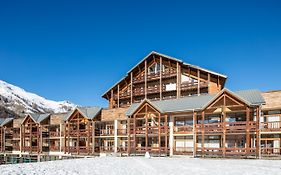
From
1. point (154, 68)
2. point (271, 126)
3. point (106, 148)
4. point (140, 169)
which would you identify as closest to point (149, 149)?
point (106, 148)

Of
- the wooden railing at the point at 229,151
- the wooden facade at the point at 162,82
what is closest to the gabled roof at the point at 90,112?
the wooden facade at the point at 162,82

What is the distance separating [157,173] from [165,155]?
17.9m

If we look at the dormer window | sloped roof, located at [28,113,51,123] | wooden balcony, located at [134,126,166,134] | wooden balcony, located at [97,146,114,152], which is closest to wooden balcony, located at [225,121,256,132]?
wooden balcony, located at [134,126,166,134]

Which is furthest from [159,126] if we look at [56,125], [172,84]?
[56,125]

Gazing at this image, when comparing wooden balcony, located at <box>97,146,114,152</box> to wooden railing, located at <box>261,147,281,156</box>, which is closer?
wooden railing, located at <box>261,147,281,156</box>

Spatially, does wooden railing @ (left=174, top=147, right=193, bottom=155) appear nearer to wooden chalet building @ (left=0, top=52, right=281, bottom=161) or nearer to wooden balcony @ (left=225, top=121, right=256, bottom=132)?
wooden chalet building @ (left=0, top=52, right=281, bottom=161)

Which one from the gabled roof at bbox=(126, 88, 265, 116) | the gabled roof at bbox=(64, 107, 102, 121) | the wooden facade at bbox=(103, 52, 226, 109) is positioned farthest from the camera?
the wooden facade at bbox=(103, 52, 226, 109)

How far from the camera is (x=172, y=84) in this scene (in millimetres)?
49250

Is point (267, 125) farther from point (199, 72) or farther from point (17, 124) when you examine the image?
point (17, 124)

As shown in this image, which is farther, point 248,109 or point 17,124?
point 17,124

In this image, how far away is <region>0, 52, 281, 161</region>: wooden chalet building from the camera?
3114 centimetres

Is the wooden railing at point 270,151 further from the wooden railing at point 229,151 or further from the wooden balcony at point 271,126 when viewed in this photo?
the wooden balcony at point 271,126

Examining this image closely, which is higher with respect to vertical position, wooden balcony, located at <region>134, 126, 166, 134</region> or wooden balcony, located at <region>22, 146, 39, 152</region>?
wooden balcony, located at <region>134, 126, 166, 134</region>

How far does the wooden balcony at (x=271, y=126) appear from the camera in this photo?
1188 inches
